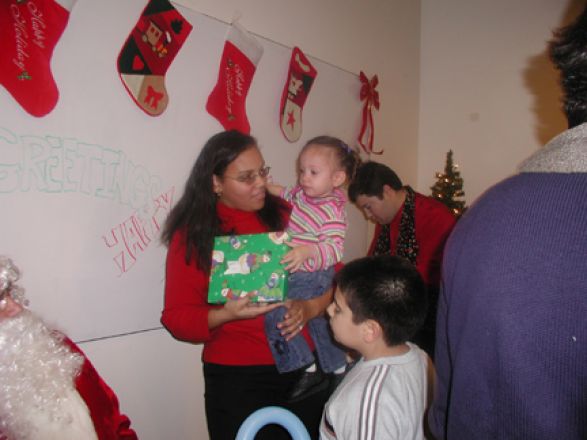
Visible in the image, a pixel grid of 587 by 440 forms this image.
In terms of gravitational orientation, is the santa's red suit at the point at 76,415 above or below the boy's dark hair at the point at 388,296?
below

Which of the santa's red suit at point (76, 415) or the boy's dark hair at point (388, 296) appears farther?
the boy's dark hair at point (388, 296)

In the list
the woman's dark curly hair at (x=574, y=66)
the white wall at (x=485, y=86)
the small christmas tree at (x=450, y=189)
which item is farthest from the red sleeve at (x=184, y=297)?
the white wall at (x=485, y=86)

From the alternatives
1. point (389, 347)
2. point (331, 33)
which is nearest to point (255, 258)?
point (389, 347)

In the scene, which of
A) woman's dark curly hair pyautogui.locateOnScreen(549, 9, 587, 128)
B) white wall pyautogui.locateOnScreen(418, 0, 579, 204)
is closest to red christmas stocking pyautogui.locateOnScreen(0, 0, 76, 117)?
woman's dark curly hair pyautogui.locateOnScreen(549, 9, 587, 128)

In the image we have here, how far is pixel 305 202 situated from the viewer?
194 centimetres

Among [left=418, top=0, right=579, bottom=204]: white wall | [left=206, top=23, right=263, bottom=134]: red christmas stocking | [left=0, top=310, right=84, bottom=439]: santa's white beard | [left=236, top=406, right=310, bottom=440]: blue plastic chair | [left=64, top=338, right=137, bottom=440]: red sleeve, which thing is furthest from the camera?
[left=418, top=0, right=579, bottom=204]: white wall

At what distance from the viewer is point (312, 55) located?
275 cm

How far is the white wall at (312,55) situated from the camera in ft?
5.98

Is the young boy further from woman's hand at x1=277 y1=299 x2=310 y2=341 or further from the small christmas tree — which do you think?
the small christmas tree

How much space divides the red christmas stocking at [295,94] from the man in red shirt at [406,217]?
1.86ft

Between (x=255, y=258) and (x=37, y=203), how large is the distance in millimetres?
812

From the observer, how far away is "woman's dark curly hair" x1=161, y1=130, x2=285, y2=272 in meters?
1.69

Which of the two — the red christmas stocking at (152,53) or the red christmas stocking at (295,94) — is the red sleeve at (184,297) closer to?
the red christmas stocking at (152,53)

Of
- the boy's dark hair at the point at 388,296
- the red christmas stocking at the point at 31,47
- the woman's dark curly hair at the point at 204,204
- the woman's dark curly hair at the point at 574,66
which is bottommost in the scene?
the boy's dark hair at the point at 388,296
